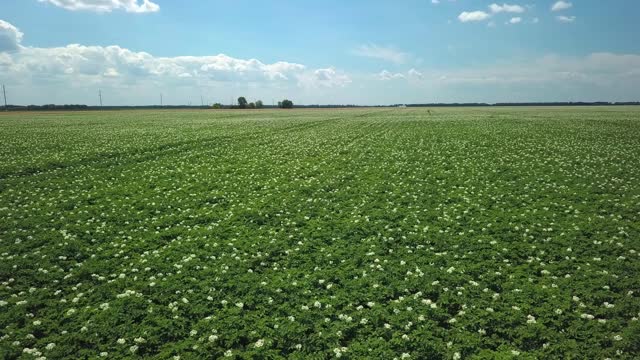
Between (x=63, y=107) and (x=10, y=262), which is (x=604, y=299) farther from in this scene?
(x=63, y=107)

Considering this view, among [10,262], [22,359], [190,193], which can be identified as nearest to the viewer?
[22,359]

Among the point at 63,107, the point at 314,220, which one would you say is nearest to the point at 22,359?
the point at 314,220

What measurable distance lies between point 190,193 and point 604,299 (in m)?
15.9

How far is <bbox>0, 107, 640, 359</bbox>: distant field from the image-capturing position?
26.0ft

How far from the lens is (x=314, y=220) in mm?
15055

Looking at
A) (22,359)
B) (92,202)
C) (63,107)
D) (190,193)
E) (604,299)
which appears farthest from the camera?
(63,107)

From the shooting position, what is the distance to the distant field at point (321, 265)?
26.0 feet

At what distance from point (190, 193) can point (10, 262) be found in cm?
839

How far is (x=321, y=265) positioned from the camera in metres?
11.3

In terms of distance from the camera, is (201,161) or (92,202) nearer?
(92,202)

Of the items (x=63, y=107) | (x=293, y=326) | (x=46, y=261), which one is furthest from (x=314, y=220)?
(x=63, y=107)

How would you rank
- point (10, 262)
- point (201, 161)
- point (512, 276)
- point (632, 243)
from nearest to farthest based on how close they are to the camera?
point (512, 276) → point (10, 262) → point (632, 243) → point (201, 161)

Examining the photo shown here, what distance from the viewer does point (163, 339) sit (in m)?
8.05

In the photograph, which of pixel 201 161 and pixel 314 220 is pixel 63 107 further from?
pixel 314 220
